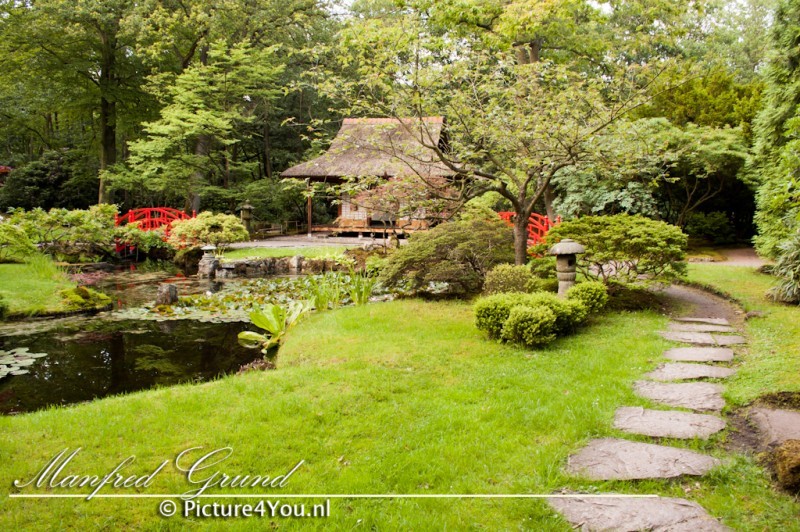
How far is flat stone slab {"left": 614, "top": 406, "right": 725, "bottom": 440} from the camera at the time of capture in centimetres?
366

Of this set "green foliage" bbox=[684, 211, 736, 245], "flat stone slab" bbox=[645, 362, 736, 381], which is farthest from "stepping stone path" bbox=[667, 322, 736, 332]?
"green foliage" bbox=[684, 211, 736, 245]

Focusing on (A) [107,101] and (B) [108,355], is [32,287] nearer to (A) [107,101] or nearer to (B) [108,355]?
(B) [108,355]

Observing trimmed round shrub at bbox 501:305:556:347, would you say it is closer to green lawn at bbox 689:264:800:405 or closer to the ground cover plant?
green lawn at bbox 689:264:800:405

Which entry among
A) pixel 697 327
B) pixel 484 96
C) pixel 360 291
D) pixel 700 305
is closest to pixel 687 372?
pixel 697 327

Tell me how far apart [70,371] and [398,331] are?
14.2 ft

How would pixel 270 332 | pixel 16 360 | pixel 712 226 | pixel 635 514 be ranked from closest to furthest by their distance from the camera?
pixel 635 514
pixel 16 360
pixel 270 332
pixel 712 226

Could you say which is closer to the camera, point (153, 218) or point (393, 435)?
point (393, 435)

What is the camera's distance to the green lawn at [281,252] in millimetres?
16183

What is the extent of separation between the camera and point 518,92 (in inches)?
328

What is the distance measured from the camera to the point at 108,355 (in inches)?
293

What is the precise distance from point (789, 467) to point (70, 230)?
17.7 meters

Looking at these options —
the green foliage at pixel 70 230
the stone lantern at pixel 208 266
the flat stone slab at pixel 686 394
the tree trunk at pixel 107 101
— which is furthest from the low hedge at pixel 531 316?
the tree trunk at pixel 107 101

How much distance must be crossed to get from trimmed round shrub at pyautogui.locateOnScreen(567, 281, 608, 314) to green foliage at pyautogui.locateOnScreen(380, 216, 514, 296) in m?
2.51

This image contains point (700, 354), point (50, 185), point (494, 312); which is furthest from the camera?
point (50, 185)
